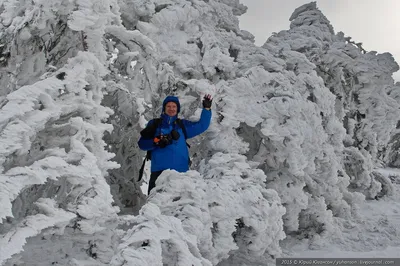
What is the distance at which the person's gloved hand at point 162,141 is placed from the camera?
15.0 feet

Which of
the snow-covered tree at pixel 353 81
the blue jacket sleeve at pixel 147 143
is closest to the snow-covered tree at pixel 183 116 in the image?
the snow-covered tree at pixel 353 81

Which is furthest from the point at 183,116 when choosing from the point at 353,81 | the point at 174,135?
the point at 353,81

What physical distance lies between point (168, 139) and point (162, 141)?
8 centimetres

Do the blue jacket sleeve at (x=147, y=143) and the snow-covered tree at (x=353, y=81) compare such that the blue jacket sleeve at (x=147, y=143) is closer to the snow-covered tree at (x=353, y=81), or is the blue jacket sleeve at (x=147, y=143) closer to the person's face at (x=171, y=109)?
the person's face at (x=171, y=109)

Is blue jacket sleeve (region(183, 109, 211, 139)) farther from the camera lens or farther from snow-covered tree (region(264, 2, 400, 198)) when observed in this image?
snow-covered tree (region(264, 2, 400, 198))

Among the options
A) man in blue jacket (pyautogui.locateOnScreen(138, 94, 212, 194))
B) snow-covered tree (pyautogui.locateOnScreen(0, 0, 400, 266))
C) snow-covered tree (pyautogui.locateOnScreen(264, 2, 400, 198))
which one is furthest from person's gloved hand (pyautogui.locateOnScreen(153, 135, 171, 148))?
snow-covered tree (pyautogui.locateOnScreen(264, 2, 400, 198))

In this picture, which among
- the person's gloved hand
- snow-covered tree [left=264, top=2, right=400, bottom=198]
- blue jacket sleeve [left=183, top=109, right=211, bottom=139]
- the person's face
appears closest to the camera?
the person's gloved hand

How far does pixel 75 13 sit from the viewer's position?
3.56 m

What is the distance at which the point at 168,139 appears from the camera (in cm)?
462

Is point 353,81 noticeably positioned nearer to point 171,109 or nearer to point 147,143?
point 171,109

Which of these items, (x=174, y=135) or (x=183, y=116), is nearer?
(x=174, y=135)

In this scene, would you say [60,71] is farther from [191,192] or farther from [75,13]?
[191,192]

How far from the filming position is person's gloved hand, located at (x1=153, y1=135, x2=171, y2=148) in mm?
4578

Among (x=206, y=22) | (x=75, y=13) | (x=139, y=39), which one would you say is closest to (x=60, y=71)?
(x=75, y=13)
